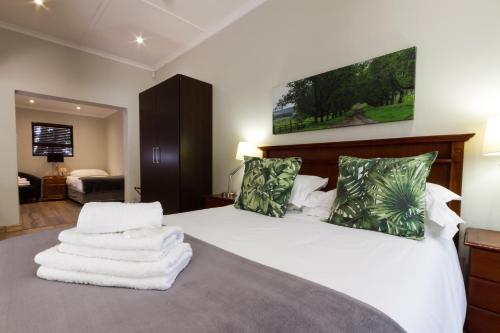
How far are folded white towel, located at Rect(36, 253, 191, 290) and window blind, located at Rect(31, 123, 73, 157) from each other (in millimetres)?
7334

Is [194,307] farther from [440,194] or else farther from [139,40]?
[139,40]

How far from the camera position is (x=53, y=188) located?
598 cm

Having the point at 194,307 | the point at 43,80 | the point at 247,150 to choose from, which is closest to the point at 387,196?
the point at 194,307

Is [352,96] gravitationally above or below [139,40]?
below

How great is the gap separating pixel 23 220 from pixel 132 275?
184 inches

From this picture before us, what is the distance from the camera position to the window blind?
6109 mm

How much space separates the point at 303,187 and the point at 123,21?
2980mm

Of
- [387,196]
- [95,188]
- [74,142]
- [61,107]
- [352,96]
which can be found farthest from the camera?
[74,142]

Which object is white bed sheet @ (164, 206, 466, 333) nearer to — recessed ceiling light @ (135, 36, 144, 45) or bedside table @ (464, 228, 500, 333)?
bedside table @ (464, 228, 500, 333)

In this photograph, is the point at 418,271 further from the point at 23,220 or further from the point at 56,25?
the point at 23,220

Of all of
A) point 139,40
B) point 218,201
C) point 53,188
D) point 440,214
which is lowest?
point 53,188

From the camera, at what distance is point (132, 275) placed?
2.23 feet

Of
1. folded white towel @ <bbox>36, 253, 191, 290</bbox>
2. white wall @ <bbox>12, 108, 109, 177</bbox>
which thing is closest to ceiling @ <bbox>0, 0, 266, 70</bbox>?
folded white towel @ <bbox>36, 253, 191, 290</bbox>

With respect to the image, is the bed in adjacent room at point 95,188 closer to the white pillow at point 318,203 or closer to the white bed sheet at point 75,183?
the white bed sheet at point 75,183
